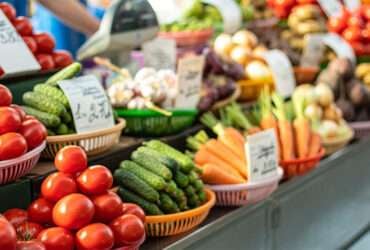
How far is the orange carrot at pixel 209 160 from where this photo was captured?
8.73 ft

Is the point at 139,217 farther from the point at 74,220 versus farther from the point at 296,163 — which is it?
the point at 296,163

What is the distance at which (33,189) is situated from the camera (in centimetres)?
213

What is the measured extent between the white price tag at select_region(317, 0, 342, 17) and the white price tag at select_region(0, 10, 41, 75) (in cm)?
282

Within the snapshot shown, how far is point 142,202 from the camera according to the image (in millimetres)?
2219

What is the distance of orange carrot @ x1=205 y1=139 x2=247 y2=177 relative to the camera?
2678mm

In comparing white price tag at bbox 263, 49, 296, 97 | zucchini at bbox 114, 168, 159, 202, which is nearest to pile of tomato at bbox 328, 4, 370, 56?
white price tag at bbox 263, 49, 296, 97

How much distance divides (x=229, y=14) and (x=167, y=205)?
6.97ft

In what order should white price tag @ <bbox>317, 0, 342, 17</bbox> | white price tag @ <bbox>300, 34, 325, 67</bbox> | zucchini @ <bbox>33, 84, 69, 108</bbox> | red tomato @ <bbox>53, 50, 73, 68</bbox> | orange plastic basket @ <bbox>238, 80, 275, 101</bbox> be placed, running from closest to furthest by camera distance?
zucchini @ <bbox>33, 84, 69, 108</bbox>, red tomato @ <bbox>53, 50, 73, 68</bbox>, orange plastic basket @ <bbox>238, 80, 275, 101</bbox>, white price tag @ <bbox>300, 34, 325, 67</bbox>, white price tag @ <bbox>317, 0, 342, 17</bbox>

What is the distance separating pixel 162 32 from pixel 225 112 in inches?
27.6

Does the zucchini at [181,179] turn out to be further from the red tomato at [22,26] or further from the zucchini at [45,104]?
the red tomato at [22,26]

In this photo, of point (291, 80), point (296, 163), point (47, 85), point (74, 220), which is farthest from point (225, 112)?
point (74, 220)

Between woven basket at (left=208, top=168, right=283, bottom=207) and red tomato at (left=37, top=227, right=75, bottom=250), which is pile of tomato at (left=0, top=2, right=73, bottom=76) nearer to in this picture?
woven basket at (left=208, top=168, right=283, bottom=207)

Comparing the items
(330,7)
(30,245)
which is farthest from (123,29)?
(330,7)

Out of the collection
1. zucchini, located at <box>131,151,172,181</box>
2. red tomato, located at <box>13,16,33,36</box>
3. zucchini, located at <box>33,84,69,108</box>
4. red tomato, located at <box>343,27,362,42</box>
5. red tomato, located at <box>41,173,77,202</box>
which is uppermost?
red tomato, located at <box>13,16,33,36</box>
